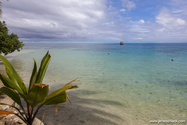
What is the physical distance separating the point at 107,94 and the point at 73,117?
10.6ft

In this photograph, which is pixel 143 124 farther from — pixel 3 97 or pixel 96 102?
pixel 3 97

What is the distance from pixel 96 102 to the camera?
223 inches

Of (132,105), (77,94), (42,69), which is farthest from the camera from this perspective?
(77,94)

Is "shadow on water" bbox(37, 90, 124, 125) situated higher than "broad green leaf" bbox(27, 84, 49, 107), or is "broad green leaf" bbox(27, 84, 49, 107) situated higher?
"broad green leaf" bbox(27, 84, 49, 107)

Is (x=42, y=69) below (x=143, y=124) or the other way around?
the other way around

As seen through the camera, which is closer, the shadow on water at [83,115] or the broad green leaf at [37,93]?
the broad green leaf at [37,93]

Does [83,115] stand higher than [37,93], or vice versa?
[37,93]

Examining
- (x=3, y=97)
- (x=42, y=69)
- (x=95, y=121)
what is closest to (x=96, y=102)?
(x=95, y=121)

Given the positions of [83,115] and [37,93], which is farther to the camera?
[83,115]

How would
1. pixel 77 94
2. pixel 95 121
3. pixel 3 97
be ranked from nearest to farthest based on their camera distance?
1. pixel 95 121
2. pixel 3 97
3. pixel 77 94

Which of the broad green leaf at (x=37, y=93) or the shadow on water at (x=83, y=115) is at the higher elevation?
the broad green leaf at (x=37, y=93)

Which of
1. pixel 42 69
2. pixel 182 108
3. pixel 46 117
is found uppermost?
pixel 42 69

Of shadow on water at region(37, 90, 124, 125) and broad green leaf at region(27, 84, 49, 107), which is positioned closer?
broad green leaf at region(27, 84, 49, 107)

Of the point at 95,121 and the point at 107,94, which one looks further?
the point at 107,94
